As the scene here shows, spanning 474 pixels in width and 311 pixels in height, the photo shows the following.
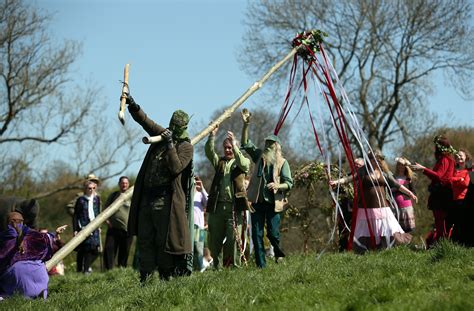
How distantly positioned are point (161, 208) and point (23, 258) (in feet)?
7.23

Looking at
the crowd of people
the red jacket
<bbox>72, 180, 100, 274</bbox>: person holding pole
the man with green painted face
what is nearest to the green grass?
the man with green painted face

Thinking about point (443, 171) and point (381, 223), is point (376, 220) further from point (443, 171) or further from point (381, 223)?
point (443, 171)

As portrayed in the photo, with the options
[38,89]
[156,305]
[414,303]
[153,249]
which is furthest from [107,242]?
[38,89]

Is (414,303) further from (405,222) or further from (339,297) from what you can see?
(405,222)

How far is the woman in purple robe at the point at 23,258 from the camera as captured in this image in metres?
9.61

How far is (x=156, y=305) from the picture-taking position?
7.24m

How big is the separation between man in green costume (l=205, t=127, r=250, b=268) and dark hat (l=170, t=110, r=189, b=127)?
217 cm

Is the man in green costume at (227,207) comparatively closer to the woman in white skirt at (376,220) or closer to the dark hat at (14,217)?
the woman in white skirt at (376,220)

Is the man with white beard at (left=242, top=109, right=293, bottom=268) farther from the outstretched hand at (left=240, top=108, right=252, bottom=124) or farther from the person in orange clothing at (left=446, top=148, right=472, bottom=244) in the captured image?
the person in orange clothing at (left=446, top=148, right=472, bottom=244)

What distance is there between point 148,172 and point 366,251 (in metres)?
4.08

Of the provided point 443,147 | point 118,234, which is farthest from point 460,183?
point 118,234

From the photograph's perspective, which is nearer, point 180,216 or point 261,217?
point 180,216

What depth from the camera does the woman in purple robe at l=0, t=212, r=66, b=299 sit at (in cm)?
961

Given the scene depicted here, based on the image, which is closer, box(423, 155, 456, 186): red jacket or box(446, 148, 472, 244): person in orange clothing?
box(446, 148, 472, 244): person in orange clothing
